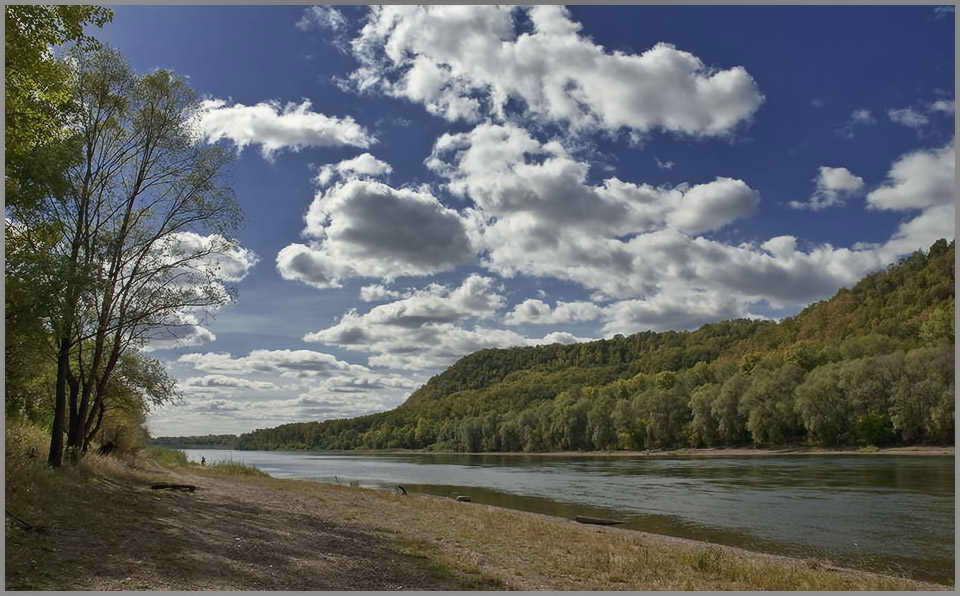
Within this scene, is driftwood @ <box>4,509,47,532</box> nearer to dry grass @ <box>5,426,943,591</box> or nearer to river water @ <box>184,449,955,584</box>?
dry grass @ <box>5,426,943,591</box>

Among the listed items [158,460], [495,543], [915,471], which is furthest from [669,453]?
[495,543]

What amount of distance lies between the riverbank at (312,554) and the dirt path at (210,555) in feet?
0.10

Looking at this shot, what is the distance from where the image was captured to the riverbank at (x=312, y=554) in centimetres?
1054

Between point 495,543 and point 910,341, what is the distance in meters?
114

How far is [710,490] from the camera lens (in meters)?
41.1

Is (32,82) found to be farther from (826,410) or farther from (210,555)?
(826,410)

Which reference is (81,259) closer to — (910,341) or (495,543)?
(495,543)

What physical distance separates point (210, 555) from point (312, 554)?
2.04 meters

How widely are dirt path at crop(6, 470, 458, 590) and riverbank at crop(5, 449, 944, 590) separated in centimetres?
3

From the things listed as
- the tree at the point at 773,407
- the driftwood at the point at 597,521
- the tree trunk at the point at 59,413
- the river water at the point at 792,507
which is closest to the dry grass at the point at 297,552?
the tree trunk at the point at 59,413

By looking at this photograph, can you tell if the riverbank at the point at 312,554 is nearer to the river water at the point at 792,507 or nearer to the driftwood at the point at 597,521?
the river water at the point at 792,507

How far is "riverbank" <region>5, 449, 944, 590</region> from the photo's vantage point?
34.6 ft

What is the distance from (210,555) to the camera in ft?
40.2

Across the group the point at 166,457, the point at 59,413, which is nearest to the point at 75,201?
the point at 59,413
